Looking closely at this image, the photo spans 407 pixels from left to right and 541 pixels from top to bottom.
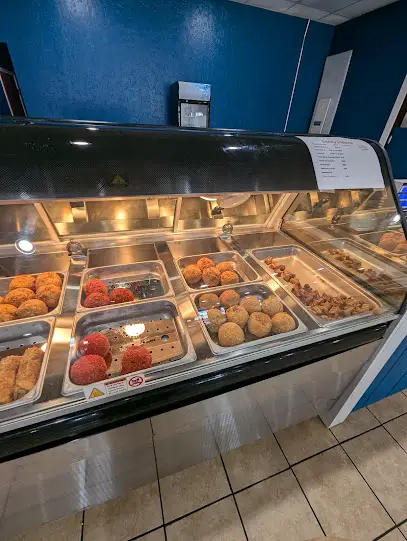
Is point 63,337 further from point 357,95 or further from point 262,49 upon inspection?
point 357,95

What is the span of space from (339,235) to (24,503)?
239 cm

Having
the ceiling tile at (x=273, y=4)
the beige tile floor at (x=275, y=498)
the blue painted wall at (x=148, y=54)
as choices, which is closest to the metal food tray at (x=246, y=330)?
the beige tile floor at (x=275, y=498)

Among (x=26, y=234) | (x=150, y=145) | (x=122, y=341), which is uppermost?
(x=150, y=145)

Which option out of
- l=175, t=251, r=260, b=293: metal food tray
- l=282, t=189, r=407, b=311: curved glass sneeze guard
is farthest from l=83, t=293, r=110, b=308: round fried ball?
l=282, t=189, r=407, b=311: curved glass sneeze guard

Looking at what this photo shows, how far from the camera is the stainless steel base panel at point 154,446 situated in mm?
1018

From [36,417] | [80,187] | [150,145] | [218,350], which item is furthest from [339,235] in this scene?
[36,417]

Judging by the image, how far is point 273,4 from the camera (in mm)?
3287

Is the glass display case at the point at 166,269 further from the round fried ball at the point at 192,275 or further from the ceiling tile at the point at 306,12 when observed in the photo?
the ceiling tile at the point at 306,12

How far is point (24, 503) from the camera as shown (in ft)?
3.68

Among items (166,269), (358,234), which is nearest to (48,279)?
(166,269)

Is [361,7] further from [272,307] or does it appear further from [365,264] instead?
[272,307]

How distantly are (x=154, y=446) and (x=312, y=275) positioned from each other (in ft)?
4.67

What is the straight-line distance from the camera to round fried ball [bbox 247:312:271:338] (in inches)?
49.8

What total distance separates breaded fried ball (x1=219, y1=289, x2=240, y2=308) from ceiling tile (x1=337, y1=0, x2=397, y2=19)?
4.31m
